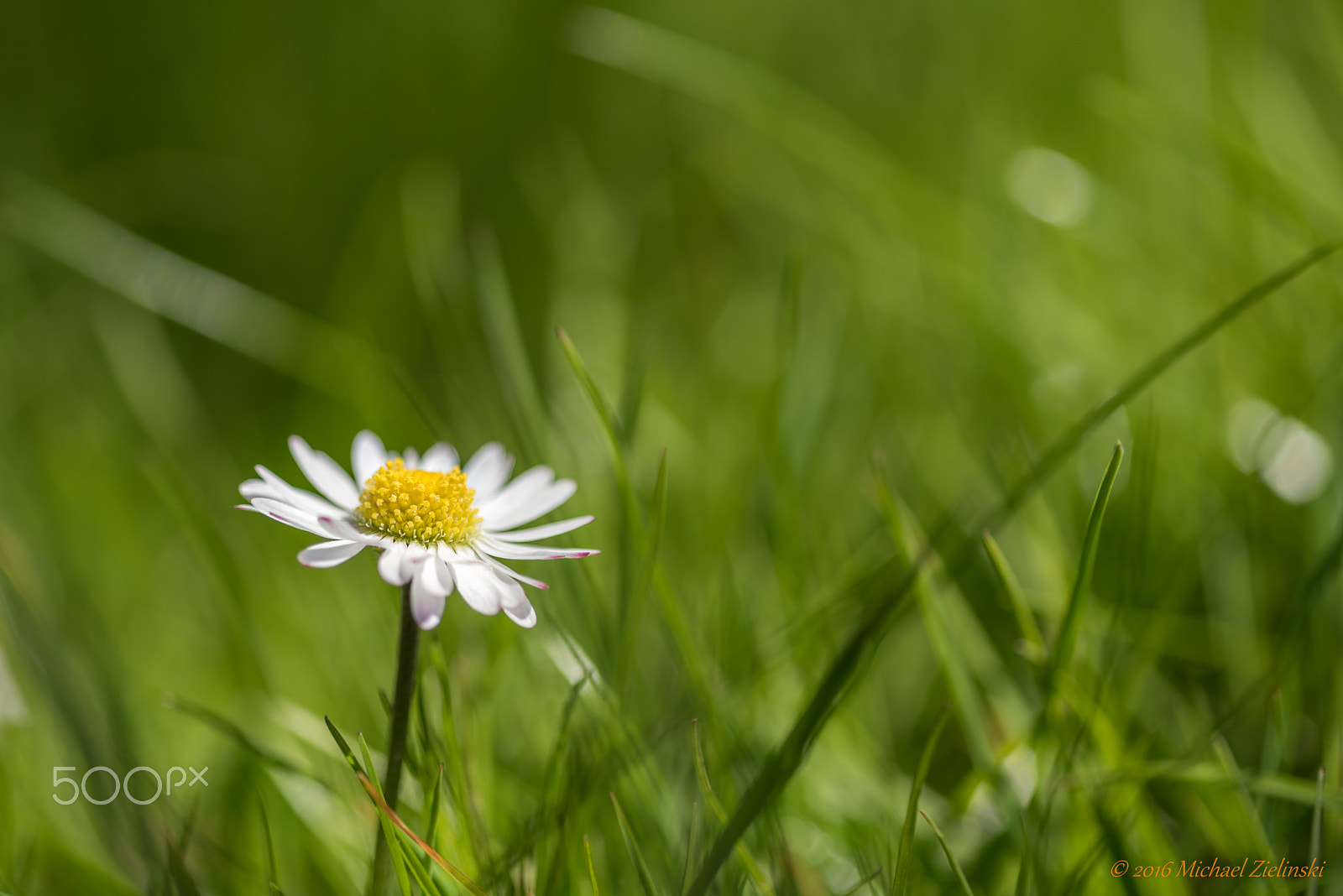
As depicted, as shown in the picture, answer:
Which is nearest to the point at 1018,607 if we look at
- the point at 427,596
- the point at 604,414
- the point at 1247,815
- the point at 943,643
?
the point at 943,643

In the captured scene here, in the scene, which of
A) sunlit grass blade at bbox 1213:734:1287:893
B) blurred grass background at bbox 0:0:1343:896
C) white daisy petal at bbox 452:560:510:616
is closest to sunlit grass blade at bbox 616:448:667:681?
blurred grass background at bbox 0:0:1343:896

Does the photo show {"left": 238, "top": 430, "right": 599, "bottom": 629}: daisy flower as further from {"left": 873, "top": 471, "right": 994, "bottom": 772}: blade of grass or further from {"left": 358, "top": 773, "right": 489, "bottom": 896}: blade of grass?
{"left": 873, "top": 471, "right": 994, "bottom": 772}: blade of grass

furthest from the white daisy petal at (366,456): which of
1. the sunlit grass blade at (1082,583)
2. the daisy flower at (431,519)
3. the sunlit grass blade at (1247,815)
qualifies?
the sunlit grass blade at (1247,815)

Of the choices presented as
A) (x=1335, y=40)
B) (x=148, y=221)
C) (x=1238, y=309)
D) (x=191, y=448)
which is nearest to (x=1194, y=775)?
(x=1238, y=309)

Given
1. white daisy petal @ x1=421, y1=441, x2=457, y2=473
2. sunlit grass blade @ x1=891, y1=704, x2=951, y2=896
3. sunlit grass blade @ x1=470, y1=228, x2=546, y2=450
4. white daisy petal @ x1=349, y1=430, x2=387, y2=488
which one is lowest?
sunlit grass blade @ x1=891, y1=704, x2=951, y2=896

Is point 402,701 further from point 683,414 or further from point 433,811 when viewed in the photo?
point 683,414

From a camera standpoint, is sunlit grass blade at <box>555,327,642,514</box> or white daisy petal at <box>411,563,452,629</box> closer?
white daisy petal at <box>411,563,452,629</box>

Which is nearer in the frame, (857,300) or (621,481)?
(621,481)

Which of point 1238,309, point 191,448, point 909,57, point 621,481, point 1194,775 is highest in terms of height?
point 909,57

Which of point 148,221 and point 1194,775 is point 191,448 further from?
point 1194,775
